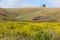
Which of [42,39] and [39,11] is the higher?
[42,39]

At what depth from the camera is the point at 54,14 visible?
157m

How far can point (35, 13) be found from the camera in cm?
17125

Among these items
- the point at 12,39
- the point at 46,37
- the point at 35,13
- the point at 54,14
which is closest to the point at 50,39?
the point at 46,37

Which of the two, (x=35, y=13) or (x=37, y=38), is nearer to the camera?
(x=37, y=38)

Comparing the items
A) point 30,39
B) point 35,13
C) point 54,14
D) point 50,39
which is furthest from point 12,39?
point 35,13

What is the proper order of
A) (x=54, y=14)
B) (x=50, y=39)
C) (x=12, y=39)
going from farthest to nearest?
(x=54, y=14), (x=12, y=39), (x=50, y=39)

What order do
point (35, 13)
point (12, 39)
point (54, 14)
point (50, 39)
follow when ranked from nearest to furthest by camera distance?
1. point (50, 39)
2. point (12, 39)
3. point (54, 14)
4. point (35, 13)

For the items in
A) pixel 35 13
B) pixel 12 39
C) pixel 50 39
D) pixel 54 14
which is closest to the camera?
pixel 50 39

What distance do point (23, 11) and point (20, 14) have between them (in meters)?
4.39

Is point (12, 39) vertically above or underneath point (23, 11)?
above

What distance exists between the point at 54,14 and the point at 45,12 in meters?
10.8

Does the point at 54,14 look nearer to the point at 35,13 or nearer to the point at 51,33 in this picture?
the point at 35,13

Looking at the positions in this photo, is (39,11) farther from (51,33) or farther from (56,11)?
(51,33)

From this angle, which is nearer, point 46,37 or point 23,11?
point 46,37
